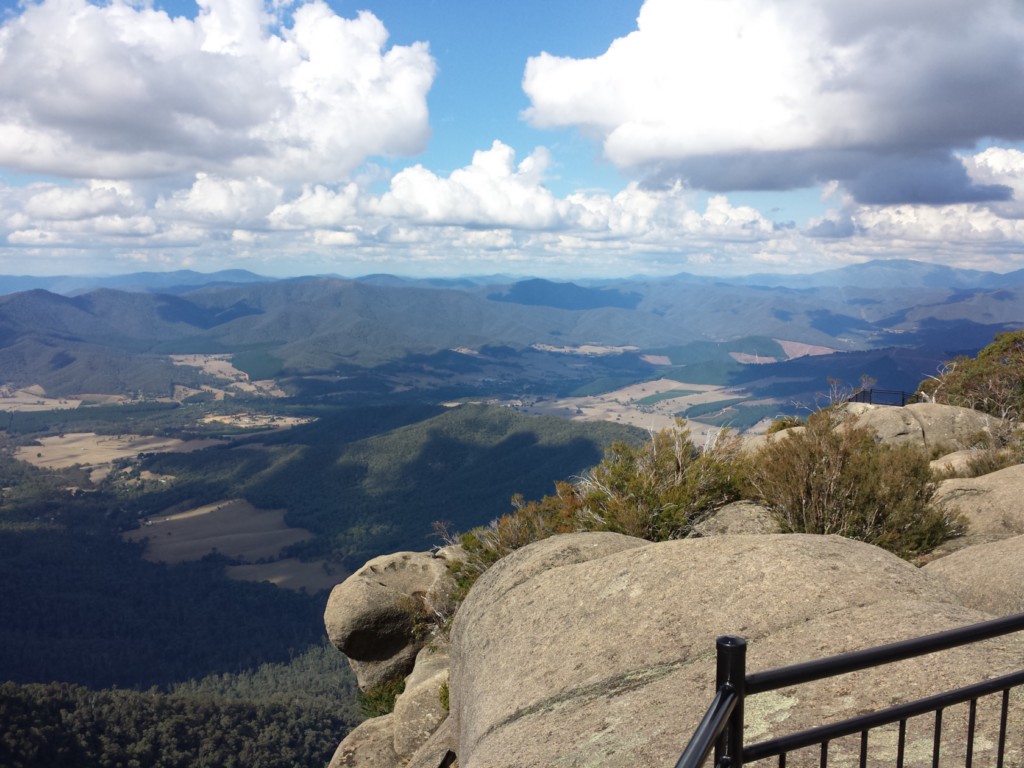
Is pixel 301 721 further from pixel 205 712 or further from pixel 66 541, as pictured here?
pixel 66 541

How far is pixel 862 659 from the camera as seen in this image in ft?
9.53

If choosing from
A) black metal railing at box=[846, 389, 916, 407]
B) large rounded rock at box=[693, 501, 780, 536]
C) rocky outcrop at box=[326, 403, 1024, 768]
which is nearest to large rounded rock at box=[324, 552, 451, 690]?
rocky outcrop at box=[326, 403, 1024, 768]

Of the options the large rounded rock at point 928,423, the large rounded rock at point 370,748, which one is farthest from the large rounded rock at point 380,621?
the large rounded rock at point 928,423

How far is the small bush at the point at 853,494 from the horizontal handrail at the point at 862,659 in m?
7.43

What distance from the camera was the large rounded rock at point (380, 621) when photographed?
57.9 feet

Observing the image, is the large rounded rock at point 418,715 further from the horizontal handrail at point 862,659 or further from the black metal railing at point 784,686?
the horizontal handrail at point 862,659

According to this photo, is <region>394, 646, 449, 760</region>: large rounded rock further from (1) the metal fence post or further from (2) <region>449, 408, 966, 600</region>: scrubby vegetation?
(1) the metal fence post

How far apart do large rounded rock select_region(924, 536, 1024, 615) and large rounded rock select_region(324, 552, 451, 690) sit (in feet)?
37.1

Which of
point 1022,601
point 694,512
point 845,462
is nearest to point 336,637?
point 694,512

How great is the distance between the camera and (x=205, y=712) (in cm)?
5775

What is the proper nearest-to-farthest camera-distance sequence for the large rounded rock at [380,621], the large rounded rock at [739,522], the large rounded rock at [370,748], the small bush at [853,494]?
the small bush at [853,494] < the large rounded rock at [739,522] < the large rounded rock at [370,748] < the large rounded rock at [380,621]

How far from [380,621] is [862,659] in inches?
642

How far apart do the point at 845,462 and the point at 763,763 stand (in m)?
7.40

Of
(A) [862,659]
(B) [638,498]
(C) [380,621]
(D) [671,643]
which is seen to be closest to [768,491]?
(B) [638,498]
